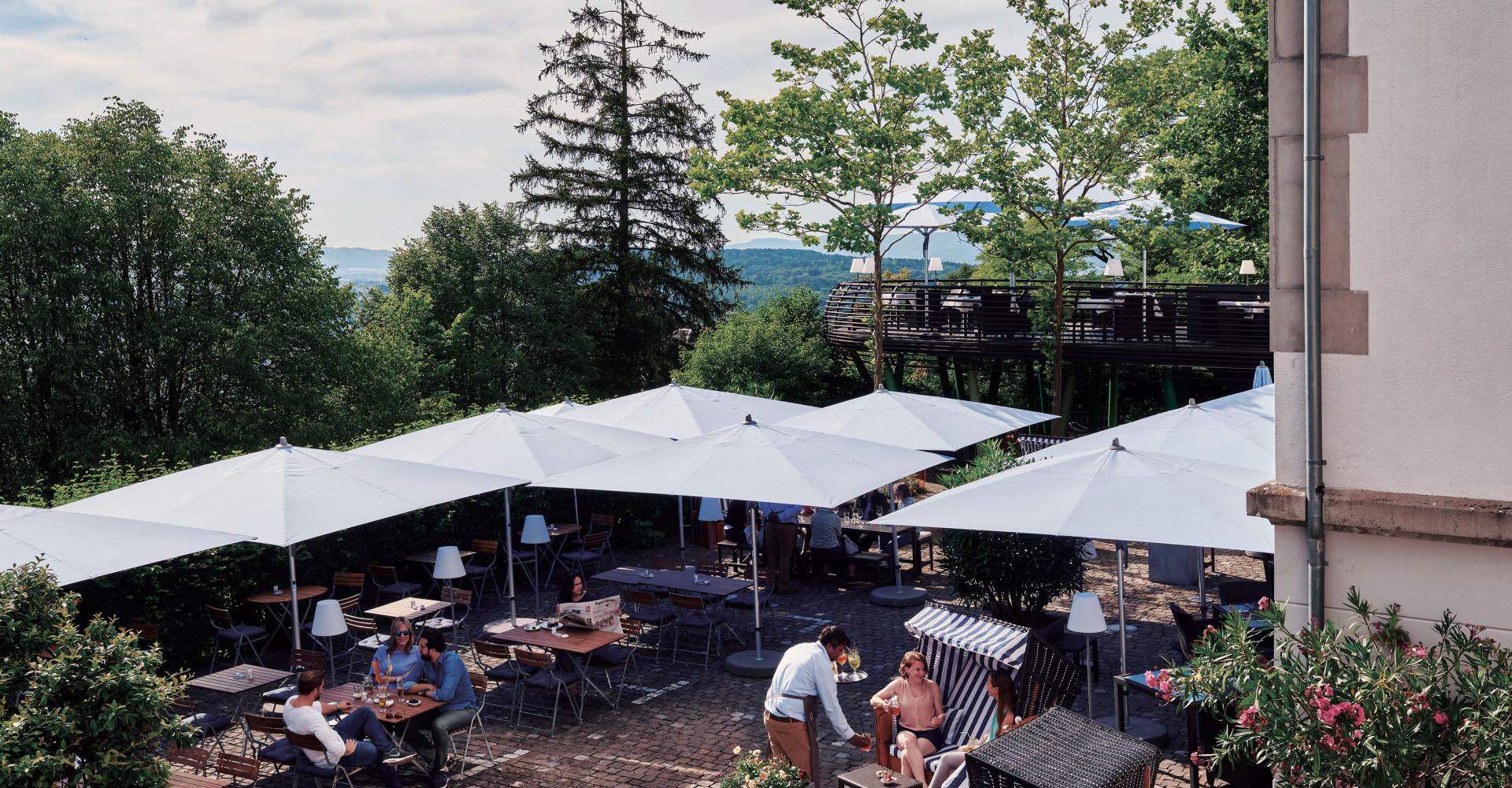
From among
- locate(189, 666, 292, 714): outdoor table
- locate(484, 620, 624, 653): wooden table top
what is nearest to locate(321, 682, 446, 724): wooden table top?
locate(189, 666, 292, 714): outdoor table

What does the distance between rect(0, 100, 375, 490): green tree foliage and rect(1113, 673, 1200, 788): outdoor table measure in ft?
86.3

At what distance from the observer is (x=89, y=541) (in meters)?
10.2

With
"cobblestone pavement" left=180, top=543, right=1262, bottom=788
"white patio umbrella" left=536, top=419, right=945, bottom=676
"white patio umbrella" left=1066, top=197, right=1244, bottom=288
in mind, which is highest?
"white patio umbrella" left=1066, top=197, right=1244, bottom=288

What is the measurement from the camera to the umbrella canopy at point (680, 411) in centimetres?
1772

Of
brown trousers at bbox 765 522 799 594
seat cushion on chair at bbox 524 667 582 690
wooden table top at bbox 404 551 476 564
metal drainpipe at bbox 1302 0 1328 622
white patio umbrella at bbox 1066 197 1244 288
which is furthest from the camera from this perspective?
white patio umbrella at bbox 1066 197 1244 288

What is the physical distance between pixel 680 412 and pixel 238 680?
8.50 metres

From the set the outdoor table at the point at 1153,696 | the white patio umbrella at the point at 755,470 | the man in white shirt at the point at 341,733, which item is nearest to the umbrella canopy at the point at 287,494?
the white patio umbrella at the point at 755,470

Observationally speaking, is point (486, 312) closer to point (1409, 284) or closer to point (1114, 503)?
point (1114, 503)

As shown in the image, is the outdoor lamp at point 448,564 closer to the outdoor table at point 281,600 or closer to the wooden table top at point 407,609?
the wooden table top at point 407,609

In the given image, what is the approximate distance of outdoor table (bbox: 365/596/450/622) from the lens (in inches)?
493

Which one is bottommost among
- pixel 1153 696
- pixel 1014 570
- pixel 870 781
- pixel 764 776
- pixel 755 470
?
pixel 1153 696

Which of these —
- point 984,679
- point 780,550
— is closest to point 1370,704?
point 984,679

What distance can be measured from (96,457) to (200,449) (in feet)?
8.93

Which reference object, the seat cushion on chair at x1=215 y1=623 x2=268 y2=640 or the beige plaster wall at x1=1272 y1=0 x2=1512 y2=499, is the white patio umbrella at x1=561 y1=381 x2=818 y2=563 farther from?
the beige plaster wall at x1=1272 y1=0 x2=1512 y2=499
